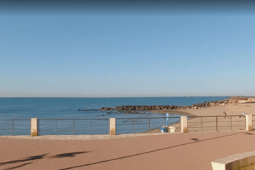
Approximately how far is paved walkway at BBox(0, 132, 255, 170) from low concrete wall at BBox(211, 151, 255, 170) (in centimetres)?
191

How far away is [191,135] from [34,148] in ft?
31.5

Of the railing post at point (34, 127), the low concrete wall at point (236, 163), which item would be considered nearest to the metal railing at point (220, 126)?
the low concrete wall at point (236, 163)

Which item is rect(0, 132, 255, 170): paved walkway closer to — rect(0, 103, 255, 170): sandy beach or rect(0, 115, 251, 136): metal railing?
rect(0, 103, 255, 170): sandy beach

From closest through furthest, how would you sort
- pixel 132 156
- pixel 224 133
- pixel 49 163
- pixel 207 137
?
pixel 49 163
pixel 132 156
pixel 207 137
pixel 224 133

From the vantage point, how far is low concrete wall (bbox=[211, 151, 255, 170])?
638 cm

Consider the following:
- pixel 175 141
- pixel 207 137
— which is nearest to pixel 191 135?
pixel 207 137

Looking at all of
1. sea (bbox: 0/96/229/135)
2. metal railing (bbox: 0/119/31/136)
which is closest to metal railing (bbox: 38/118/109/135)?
sea (bbox: 0/96/229/135)

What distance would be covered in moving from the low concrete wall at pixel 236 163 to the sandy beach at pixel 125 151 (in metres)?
2.00

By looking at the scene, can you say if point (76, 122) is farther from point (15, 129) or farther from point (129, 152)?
point (129, 152)

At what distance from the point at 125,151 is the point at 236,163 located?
605cm

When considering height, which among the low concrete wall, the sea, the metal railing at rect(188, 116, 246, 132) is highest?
the low concrete wall

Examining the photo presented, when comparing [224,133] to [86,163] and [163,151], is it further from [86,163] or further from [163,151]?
[86,163]

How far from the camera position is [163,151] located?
11766 millimetres

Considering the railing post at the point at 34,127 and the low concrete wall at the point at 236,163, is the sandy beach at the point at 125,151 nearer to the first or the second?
the railing post at the point at 34,127
